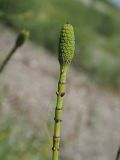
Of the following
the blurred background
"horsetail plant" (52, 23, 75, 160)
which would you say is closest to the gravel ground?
the blurred background

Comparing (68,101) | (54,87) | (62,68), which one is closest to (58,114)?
(62,68)

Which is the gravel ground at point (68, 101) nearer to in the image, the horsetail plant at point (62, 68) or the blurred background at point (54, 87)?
the blurred background at point (54, 87)

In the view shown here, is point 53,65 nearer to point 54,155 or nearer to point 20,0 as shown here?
point 20,0

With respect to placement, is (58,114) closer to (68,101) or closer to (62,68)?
(62,68)

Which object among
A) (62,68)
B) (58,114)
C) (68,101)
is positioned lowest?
(68,101)

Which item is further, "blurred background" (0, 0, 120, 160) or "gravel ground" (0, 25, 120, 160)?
"gravel ground" (0, 25, 120, 160)

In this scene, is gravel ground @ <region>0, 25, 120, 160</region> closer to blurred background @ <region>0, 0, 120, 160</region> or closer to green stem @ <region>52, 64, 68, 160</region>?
blurred background @ <region>0, 0, 120, 160</region>

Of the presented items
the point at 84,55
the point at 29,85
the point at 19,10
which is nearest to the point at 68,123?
the point at 29,85
